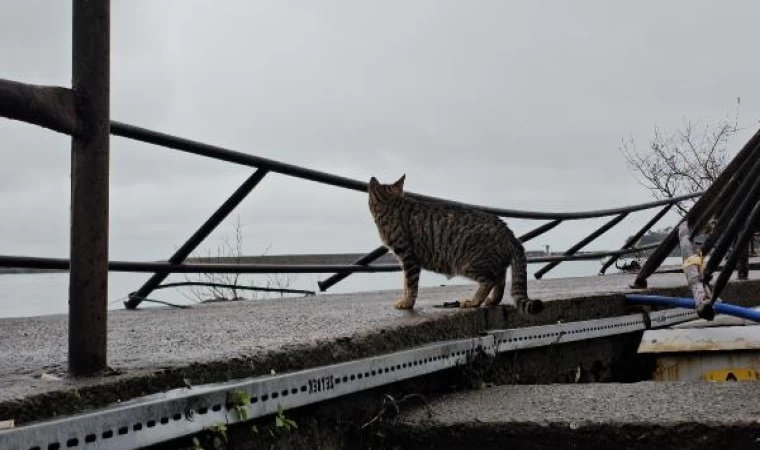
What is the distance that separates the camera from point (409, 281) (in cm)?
387

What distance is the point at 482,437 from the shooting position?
208 centimetres

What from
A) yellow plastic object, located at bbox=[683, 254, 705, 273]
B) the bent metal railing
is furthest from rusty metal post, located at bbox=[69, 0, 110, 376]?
yellow plastic object, located at bbox=[683, 254, 705, 273]

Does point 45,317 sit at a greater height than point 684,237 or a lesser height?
lesser

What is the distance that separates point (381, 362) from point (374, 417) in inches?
6.1

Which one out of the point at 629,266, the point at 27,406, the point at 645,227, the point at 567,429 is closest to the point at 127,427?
the point at 27,406

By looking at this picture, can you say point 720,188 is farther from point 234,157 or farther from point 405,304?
point 234,157

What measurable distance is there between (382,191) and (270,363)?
8.35 feet

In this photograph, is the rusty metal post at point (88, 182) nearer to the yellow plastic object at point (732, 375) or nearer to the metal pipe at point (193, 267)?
the metal pipe at point (193, 267)

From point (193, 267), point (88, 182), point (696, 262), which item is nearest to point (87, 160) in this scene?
point (88, 182)

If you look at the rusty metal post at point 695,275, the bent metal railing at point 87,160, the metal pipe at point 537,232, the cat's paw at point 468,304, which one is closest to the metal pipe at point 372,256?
the metal pipe at point 537,232

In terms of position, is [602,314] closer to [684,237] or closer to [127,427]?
[684,237]

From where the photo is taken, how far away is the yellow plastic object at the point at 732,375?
11.1 feet

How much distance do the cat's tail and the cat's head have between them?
0.81 metres

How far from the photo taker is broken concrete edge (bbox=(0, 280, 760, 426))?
1.45 m
